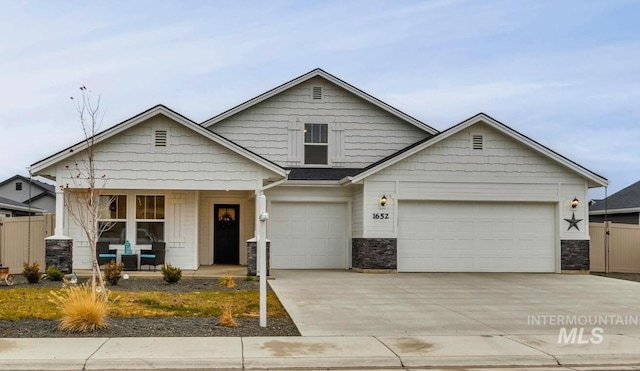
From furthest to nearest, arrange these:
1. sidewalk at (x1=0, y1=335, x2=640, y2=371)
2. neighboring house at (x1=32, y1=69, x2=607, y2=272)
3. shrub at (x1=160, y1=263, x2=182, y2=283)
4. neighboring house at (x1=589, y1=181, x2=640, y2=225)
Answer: neighboring house at (x1=589, y1=181, x2=640, y2=225)
neighboring house at (x1=32, y1=69, x2=607, y2=272)
shrub at (x1=160, y1=263, x2=182, y2=283)
sidewalk at (x1=0, y1=335, x2=640, y2=371)

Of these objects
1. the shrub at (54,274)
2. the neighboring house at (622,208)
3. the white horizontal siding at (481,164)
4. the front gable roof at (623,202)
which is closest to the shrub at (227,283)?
the shrub at (54,274)

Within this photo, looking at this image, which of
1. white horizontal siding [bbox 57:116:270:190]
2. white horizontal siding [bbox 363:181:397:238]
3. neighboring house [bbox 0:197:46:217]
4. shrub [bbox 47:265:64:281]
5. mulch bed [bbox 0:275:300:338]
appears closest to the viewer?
mulch bed [bbox 0:275:300:338]

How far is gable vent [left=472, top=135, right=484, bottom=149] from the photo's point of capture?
773 inches

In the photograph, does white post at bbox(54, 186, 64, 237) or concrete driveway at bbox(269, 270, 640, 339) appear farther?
white post at bbox(54, 186, 64, 237)

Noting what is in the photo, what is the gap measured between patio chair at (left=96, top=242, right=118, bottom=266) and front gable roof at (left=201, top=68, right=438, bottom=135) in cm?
515

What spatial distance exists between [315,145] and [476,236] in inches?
249

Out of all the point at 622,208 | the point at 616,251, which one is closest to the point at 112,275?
the point at 616,251

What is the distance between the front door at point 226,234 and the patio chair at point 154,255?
121 inches

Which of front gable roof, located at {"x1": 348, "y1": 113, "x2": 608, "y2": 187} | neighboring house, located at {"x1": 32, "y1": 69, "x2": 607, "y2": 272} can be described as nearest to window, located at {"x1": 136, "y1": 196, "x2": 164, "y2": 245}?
neighboring house, located at {"x1": 32, "y1": 69, "x2": 607, "y2": 272}

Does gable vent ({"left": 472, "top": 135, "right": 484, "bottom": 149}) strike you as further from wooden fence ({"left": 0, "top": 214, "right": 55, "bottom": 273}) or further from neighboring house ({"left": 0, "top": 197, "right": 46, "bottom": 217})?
neighboring house ({"left": 0, "top": 197, "right": 46, "bottom": 217})

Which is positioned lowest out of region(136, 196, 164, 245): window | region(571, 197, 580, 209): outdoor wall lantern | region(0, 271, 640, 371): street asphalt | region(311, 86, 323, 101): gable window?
region(0, 271, 640, 371): street asphalt

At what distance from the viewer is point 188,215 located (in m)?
19.5

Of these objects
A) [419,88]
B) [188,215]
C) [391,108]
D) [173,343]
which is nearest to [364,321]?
[173,343]

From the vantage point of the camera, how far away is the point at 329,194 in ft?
68.2
